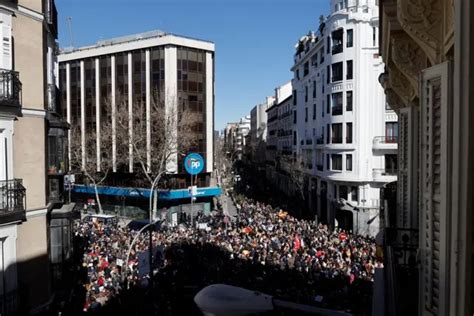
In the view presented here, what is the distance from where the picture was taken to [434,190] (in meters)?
3.39

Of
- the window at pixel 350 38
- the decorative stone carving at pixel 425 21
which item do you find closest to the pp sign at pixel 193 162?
the window at pixel 350 38

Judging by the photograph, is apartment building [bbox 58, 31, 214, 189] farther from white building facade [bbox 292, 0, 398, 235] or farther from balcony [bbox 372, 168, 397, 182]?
balcony [bbox 372, 168, 397, 182]

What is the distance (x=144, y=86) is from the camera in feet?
146

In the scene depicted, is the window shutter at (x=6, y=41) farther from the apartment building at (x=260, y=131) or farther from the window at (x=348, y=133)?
the apartment building at (x=260, y=131)

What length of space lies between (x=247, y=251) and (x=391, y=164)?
18.4 meters

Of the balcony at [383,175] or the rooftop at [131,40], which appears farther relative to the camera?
the rooftop at [131,40]

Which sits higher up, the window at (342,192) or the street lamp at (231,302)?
the street lamp at (231,302)

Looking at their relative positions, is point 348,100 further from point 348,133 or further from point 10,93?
point 10,93

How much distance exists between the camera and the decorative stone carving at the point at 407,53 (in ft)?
20.5

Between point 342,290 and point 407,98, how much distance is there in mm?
9704

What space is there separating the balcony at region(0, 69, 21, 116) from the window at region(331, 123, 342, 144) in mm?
29421

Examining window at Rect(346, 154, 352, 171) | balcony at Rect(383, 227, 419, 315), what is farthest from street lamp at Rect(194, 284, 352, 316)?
window at Rect(346, 154, 352, 171)

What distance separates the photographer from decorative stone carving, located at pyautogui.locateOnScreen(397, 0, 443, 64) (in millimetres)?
4008

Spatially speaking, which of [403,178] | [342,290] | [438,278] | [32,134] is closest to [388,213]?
[403,178]
